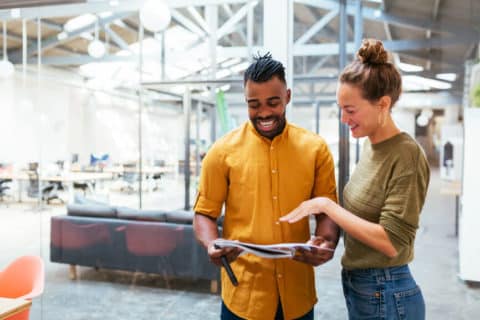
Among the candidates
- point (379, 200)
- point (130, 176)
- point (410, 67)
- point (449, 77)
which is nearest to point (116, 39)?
point (130, 176)

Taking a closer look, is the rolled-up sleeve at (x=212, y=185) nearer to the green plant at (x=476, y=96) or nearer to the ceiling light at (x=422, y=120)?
the ceiling light at (x=422, y=120)

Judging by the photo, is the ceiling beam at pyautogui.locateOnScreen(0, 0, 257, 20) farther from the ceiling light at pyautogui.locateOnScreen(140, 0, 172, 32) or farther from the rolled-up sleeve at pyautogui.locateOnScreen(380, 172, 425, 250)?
the rolled-up sleeve at pyautogui.locateOnScreen(380, 172, 425, 250)

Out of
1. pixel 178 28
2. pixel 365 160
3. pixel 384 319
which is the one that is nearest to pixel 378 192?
pixel 365 160

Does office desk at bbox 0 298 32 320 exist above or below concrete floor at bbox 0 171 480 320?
above

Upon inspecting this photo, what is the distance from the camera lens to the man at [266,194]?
1496 mm

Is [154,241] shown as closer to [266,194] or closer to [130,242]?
[130,242]

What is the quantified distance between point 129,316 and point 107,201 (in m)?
1.31

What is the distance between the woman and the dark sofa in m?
2.72

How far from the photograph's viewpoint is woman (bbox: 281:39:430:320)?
1.29m

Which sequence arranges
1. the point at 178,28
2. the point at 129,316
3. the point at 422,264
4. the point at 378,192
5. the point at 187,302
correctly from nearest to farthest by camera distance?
the point at 378,192
the point at 422,264
the point at 129,316
the point at 187,302
the point at 178,28

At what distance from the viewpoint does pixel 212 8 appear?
13.3 ft

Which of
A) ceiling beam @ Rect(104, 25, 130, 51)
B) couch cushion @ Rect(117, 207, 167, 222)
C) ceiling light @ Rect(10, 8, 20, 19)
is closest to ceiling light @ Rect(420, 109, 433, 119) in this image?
couch cushion @ Rect(117, 207, 167, 222)

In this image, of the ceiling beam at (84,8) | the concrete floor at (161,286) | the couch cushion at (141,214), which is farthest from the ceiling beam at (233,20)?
the concrete floor at (161,286)

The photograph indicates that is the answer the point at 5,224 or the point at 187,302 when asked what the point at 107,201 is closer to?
the point at 5,224
